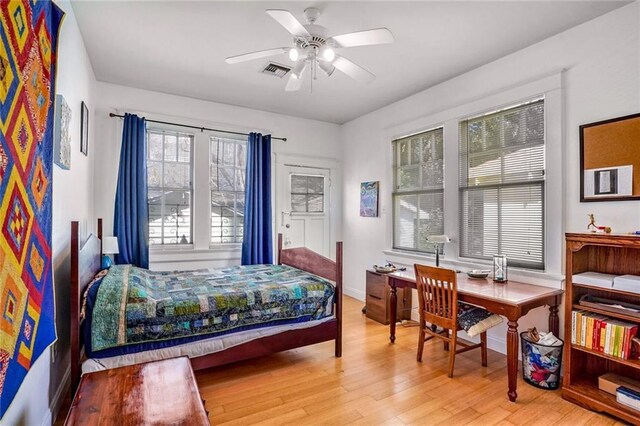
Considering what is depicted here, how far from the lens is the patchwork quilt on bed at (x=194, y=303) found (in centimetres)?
215

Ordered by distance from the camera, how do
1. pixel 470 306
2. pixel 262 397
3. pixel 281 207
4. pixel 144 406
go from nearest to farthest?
1. pixel 144 406
2. pixel 262 397
3. pixel 470 306
4. pixel 281 207

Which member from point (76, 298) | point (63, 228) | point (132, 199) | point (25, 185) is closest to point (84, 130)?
point (132, 199)

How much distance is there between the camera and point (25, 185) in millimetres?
1322

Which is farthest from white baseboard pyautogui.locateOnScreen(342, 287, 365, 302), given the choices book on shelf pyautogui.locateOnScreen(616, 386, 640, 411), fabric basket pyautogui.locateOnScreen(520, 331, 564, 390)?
book on shelf pyautogui.locateOnScreen(616, 386, 640, 411)

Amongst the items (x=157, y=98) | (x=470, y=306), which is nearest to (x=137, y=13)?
(x=157, y=98)

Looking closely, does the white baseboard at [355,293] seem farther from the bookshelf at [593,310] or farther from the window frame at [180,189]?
the bookshelf at [593,310]

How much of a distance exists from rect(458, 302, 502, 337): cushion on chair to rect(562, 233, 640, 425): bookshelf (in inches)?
18.9

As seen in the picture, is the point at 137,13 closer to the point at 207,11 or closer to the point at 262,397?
the point at 207,11

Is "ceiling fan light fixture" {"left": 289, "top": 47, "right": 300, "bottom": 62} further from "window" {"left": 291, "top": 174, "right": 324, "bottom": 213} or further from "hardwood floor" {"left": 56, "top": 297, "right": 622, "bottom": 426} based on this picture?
"window" {"left": 291, "top": 174, "right": 324, "bottom": 213}

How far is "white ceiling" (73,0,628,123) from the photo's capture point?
7.73ft

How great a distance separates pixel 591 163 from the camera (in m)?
2.51

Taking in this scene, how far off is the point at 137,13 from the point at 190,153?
199 cm

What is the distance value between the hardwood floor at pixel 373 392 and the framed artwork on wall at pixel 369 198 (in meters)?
1.99

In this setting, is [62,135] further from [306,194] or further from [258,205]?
[306,194]
